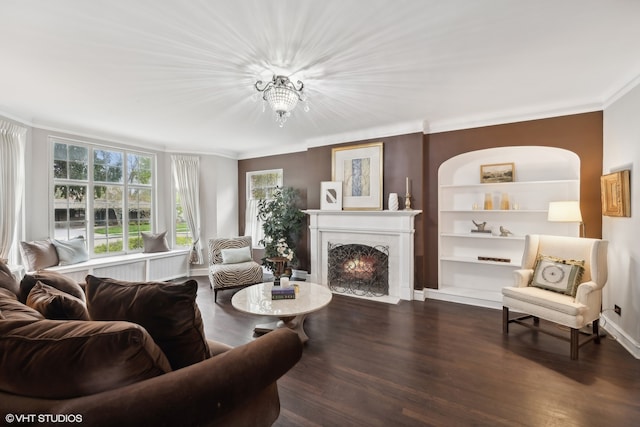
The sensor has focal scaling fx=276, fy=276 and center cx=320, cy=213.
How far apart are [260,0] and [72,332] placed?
188 cm

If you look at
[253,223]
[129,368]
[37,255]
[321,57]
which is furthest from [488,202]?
[37,255]

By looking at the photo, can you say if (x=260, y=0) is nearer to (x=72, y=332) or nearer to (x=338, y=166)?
(x=72, y=332)

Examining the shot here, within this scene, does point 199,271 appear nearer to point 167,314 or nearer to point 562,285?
point 167,314

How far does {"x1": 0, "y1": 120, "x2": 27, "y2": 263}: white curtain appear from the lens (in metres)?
3.27

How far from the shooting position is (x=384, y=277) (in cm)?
422

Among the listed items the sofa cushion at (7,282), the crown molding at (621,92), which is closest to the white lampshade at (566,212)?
the crown molding at (621,92)

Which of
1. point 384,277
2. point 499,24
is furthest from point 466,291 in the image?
point 499,24

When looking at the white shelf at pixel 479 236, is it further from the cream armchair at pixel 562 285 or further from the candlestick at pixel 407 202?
the candlestick at pixel 407 202

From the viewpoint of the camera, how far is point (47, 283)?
5.62 ft

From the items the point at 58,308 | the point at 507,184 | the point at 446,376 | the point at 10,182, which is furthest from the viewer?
the point at 507,184

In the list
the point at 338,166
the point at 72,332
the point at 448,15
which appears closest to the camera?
the point at 72,332

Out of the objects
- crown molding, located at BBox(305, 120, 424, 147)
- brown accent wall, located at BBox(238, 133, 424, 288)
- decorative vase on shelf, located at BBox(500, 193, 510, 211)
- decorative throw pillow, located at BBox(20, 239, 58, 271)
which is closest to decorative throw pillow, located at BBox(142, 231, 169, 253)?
decorative throw pillow, located at BBox(20, 239, 58, 271)

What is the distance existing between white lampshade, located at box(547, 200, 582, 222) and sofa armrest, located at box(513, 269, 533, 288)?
2.19 feet

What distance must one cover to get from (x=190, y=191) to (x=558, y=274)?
5712mm
